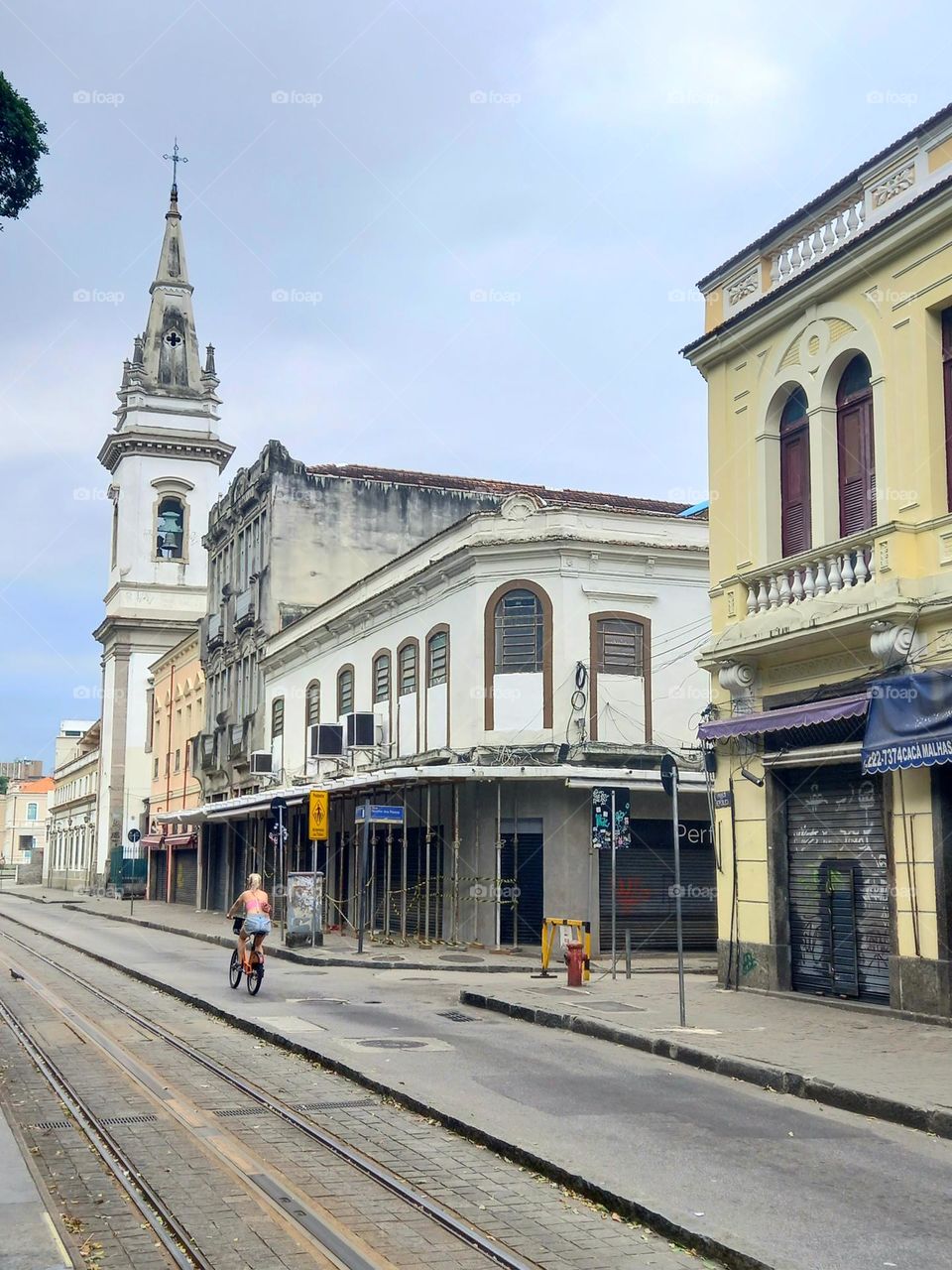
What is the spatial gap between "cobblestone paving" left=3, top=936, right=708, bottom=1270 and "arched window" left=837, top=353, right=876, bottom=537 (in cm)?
910

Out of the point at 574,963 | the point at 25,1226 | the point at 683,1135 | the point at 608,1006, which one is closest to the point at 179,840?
the point at 574,963

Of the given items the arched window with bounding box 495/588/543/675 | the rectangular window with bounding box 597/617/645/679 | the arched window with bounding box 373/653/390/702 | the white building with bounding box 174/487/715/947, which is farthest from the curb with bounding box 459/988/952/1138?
the arched window with bounding box 373/653/390/702

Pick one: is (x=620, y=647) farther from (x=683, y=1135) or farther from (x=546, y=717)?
(x=683, y=1135)

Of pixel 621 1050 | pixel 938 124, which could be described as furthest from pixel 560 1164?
pixel 938 124

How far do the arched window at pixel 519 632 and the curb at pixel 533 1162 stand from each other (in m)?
12.4

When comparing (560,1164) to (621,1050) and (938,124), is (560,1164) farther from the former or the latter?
(938,124)

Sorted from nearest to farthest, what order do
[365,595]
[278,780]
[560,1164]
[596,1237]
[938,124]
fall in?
[596,1237], [560,1164], [938,124], [365,595], [278,780]

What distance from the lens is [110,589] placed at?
71875mm

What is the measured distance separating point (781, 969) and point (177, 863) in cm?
4158

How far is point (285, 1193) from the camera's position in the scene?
781 cm

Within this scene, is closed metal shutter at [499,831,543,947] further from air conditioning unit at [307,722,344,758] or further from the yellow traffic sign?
air conditioning unit at [307,722,344,758]

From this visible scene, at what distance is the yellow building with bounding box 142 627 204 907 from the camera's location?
174 feet

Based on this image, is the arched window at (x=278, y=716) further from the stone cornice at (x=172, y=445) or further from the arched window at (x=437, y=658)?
the stone cornice at (x=172, y=445)

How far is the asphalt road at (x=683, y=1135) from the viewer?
7238 mm
